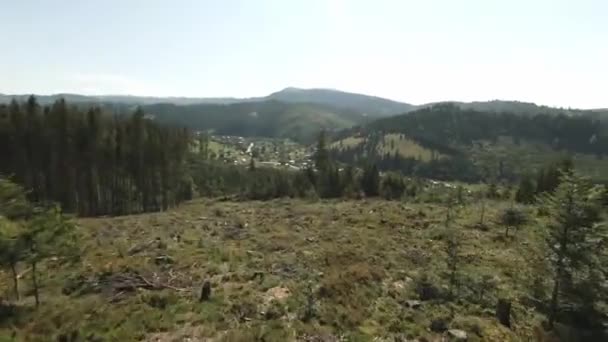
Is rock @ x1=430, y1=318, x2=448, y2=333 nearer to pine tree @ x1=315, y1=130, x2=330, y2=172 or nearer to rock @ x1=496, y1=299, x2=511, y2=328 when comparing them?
rock @ x1=496, y1=299, x2=511, y2=328

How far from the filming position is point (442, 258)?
2472 centimetres

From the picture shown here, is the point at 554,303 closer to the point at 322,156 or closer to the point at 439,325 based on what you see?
the point at 439,325

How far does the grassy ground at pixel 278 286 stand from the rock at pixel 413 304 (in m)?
0.07

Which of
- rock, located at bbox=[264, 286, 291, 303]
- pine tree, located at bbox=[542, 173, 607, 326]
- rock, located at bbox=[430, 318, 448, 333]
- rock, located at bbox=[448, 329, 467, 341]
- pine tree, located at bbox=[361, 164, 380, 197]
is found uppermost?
pine tree, located at bbox=[542, 173, 607, 326]

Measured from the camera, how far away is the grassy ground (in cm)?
1495

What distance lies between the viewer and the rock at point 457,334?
1479 centimetres

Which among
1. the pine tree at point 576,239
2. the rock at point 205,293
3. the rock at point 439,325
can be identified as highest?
the pine tree at point 576,239

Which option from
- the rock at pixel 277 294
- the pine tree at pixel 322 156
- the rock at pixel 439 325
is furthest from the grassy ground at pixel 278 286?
the pine tree at pixel 322 156

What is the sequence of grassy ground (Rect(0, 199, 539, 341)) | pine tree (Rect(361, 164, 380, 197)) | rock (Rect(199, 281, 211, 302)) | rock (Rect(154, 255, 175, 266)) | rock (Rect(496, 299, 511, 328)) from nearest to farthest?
grassy ground (Rect(0, 199, 539, 341))
rock (Rect(496, 299, 511, 328))
rock (Rect(199, 281, 211, 302))
rock (Rect(154, 255, 175, 266))
pine tree (Rect(361, 164, 380, 197))

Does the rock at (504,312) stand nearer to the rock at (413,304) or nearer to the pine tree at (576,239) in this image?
the pine tree at (576,239)

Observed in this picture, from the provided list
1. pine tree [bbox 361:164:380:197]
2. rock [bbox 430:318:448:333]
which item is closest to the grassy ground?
rock [bbox 430:318:448:333]

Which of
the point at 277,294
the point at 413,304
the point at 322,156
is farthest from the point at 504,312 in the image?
the point at 322,156

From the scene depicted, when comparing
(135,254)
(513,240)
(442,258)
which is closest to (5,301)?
(135,254)

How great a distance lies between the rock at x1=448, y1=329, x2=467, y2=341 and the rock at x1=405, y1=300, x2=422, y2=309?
228 centimetres
